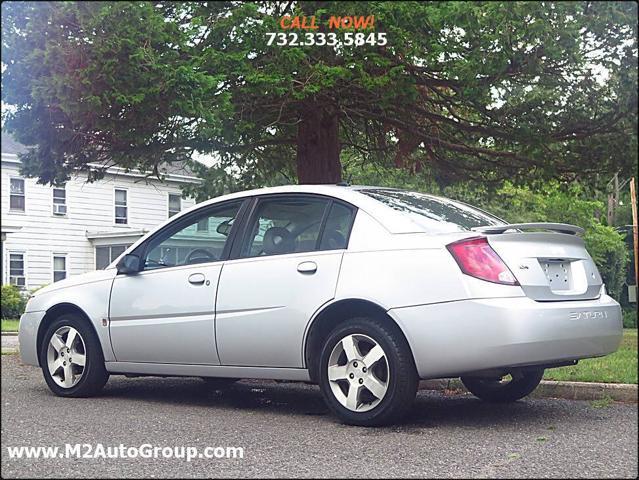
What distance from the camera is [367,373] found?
529 cm

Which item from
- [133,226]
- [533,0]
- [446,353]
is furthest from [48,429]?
[133,226]

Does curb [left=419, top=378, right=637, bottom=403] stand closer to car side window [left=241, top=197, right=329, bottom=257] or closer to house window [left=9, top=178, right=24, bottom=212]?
car side window [left=241, top=197, right=329, bottom=257]

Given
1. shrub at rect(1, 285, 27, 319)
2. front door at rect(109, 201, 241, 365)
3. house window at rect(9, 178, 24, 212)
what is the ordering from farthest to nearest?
house window at rect(9, 178, 24, 212)
shrub at rect(1, 285, 27, 319)
front door at rect(109, 201, 241, 365)

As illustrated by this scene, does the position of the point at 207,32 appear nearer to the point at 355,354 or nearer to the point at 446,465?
the point at 355,354

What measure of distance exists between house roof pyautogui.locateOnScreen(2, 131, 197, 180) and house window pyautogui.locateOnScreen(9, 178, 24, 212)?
524 centimetres

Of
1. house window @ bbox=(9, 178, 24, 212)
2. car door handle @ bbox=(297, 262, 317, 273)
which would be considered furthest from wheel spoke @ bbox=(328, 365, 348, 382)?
house window @ bbox=(9, 178, 24, 212)

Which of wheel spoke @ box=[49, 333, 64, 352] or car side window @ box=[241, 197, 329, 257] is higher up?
car side window @ box=[241, 197, 329, 257]

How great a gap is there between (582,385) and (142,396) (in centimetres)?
336

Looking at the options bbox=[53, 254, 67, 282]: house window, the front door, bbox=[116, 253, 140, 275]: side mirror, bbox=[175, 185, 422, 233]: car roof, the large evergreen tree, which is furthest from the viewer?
bbox=[53, 254, 67, 282]: house window

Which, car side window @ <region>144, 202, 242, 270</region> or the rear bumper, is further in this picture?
car side window @ <region>144, 202, 242, 270</region>

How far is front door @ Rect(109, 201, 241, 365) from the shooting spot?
6133 millimetres

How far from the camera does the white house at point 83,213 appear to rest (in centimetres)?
1317

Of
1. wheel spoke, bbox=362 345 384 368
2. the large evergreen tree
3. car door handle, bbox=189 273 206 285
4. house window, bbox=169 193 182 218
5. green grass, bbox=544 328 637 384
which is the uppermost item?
the large evergreen tree

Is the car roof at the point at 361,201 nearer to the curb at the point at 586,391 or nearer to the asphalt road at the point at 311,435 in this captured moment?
the asphalt road at the point at 311,435
